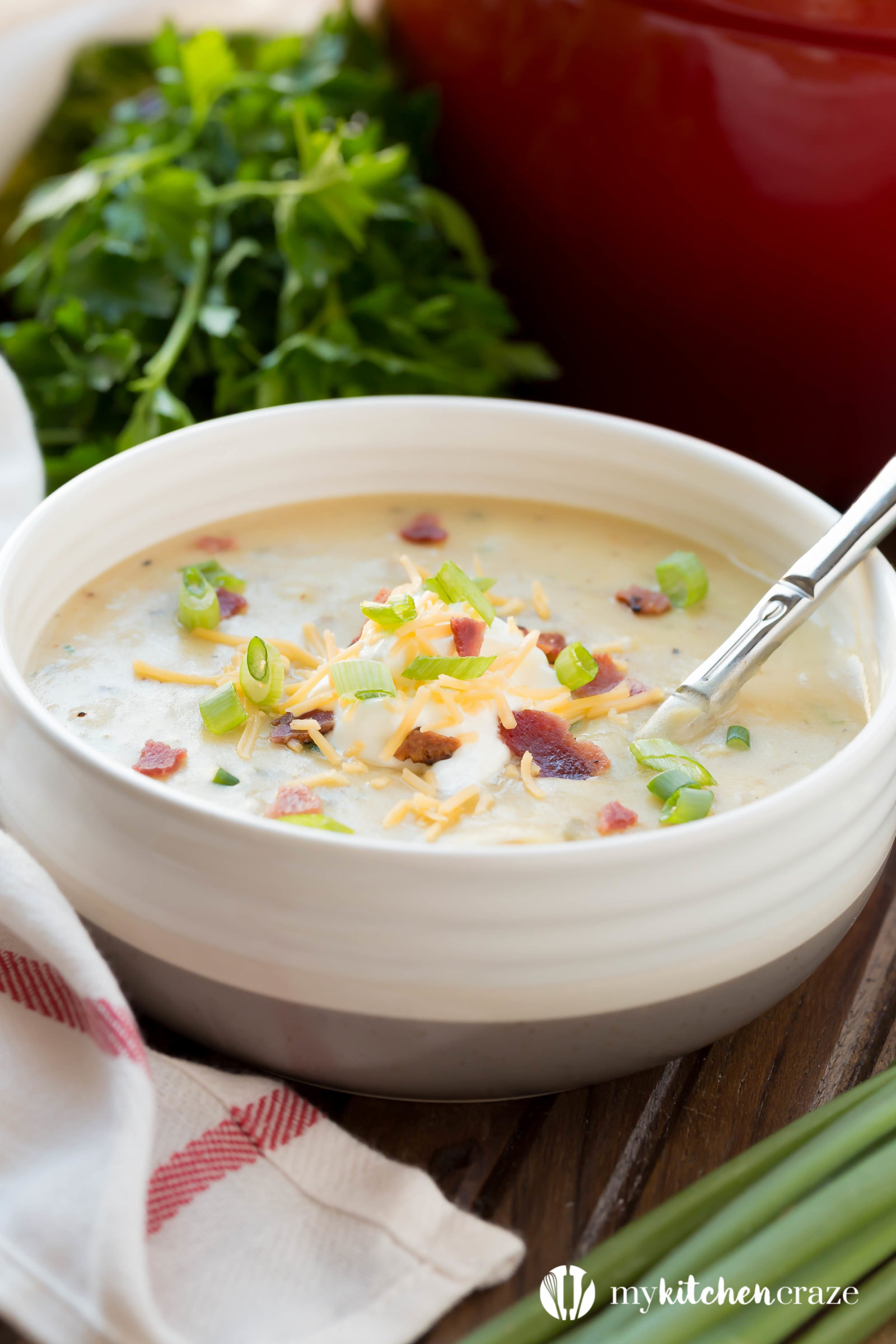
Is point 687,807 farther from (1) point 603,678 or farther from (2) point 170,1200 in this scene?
(2) point 170,1200

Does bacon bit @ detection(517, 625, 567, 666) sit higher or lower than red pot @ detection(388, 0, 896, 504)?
lower

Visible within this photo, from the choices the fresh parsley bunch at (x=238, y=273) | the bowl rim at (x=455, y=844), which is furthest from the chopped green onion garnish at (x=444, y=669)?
the fresh parsley bunch at (x=238, y=273)

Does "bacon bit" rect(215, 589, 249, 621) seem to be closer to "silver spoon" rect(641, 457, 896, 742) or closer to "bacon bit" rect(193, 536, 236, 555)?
"bacon bit" rect(193, 536, 236, 555)

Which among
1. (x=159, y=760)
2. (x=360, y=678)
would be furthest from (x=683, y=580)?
(x=159, y=760)

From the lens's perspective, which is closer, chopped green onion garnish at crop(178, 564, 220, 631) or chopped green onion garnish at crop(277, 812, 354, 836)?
chopped green onion garnish at crop(277, 812, 354, 836)

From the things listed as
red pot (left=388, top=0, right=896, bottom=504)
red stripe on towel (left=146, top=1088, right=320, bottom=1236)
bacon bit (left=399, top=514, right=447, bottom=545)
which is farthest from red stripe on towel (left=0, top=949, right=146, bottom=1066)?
red pot (left=388, top=0, right=896, bottom=504)

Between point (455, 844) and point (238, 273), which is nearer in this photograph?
point (455, 844)
